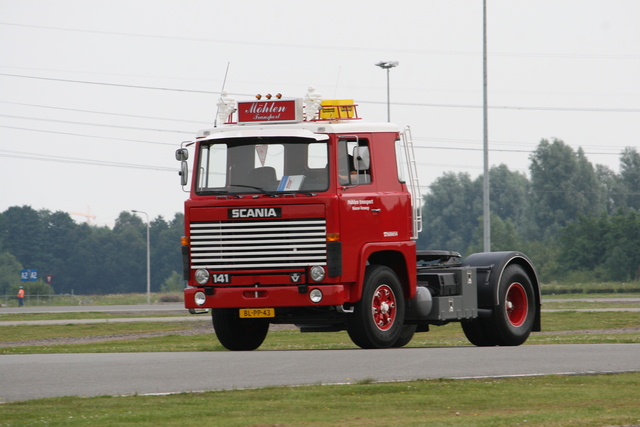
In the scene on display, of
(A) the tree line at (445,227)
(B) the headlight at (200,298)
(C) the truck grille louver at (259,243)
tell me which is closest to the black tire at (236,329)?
(B) the headlight at (200,298)

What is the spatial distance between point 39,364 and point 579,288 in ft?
189

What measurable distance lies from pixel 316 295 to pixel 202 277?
5.69ft

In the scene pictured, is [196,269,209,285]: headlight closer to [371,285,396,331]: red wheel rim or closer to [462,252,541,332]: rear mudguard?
[371,285,396,331]: red wheel rim

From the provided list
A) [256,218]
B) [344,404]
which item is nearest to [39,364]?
[256,218]

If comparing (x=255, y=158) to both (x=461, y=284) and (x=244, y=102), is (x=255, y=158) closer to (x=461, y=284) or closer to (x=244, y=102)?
(x=244, y=102)

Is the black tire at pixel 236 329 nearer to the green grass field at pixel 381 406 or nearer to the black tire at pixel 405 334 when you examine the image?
the black tire at pixel 405 334

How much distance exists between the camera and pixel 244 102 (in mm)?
16375

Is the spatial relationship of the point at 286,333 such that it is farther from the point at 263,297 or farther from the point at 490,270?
the point at 263,297

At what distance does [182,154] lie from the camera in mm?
15797

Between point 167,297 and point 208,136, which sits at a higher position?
point 208,136

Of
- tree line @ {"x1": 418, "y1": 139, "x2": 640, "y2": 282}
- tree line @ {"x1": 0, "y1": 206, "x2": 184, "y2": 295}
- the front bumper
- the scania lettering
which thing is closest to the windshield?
the scania lettering

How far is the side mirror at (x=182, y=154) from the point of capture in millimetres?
15781

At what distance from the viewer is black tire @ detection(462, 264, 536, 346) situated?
1819 centimetres

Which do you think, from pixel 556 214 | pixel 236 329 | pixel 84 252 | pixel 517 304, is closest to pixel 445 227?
pixel 556 214
